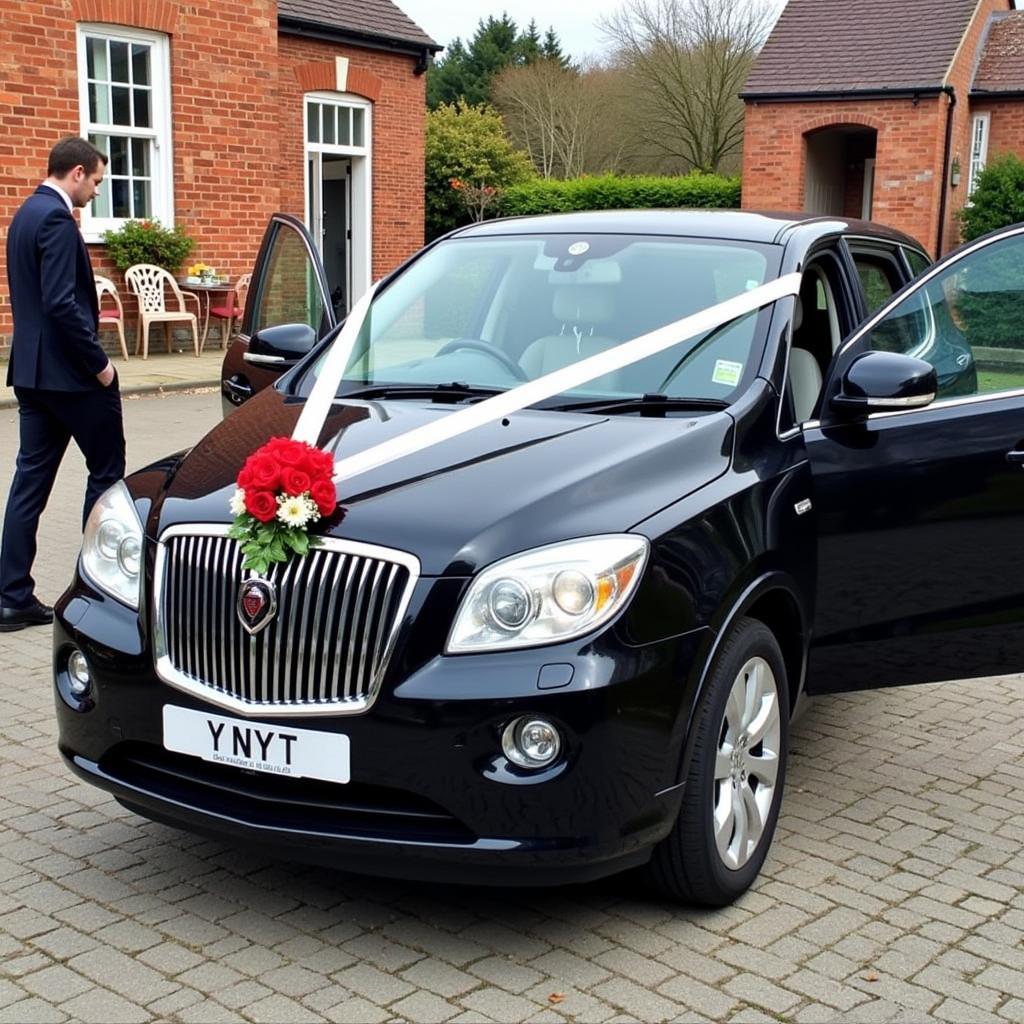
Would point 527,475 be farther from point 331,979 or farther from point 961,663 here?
point 961,663

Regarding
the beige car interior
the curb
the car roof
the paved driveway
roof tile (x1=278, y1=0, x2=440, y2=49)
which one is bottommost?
the paved driveway

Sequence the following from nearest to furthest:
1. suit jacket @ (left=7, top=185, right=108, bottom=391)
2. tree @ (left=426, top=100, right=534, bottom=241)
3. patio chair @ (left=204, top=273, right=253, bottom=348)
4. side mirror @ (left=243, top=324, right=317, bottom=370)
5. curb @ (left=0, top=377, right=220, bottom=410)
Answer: side mirror @ (left=243, top=324, right=317, bottom=370)
suit jacket @ (left=7, top=185, right=108, bottom=391)
curb @ (left=0, top=377, right=220, bottom=410)
patio chair @ (left=204, top=273, right=253, bottom=348)
tree @ (left=426, top=100, right=534, bottom=241)

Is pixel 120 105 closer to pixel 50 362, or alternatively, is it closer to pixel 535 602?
pixel 50 362

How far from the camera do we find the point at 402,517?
3.37 m

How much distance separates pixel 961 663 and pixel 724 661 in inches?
49.1

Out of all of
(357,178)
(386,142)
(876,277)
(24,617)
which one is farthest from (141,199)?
(876,277)

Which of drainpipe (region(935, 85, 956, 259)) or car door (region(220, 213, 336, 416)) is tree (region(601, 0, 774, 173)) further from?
car door (region(220, 213, 336, 416))

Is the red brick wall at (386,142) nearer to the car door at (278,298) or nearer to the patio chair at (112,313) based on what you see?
the patio chair at (112,313)

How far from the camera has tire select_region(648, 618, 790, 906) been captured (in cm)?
347

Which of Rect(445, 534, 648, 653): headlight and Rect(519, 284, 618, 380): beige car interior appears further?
Rect(519, 284, 618, 380): beige car interior

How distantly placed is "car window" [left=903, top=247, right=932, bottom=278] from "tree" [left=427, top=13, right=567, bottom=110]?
5993 centimetres

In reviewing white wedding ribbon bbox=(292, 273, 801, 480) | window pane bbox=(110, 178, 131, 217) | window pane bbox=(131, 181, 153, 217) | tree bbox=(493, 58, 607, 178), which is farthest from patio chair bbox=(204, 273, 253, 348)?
tree bbox=(493, 58, 607, 178)

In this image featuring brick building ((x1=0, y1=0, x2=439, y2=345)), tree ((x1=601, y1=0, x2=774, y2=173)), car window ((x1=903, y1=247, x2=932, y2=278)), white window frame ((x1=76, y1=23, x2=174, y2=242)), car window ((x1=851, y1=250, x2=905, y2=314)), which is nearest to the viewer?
car window ((x1=851, y1=250, x2=905, y2=314))

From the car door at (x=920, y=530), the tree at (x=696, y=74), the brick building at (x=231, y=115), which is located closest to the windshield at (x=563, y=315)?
the car door at (x=920, y=530)
